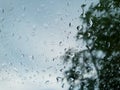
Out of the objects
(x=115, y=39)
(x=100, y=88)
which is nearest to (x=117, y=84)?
(x=100, y=88)

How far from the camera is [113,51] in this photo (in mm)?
29578

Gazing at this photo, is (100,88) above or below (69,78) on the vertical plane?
below

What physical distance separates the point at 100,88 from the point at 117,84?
1496 mm

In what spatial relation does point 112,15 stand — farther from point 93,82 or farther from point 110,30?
point 93,82

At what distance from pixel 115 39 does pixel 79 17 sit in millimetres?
4359

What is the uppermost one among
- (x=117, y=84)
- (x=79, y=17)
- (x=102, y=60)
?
(x=79, y=17)

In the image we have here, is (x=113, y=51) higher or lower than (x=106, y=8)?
lower

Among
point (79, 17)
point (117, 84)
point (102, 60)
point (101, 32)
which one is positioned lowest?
point (117, 84)

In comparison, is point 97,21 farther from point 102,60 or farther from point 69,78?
point 69,78

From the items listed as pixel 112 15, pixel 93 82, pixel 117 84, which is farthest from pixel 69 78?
pixel 112 15

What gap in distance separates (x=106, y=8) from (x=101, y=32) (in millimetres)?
1986

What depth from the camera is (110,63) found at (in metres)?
30.2

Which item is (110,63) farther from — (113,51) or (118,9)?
(118,9)

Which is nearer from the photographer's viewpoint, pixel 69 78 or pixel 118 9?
pixel 118 9
